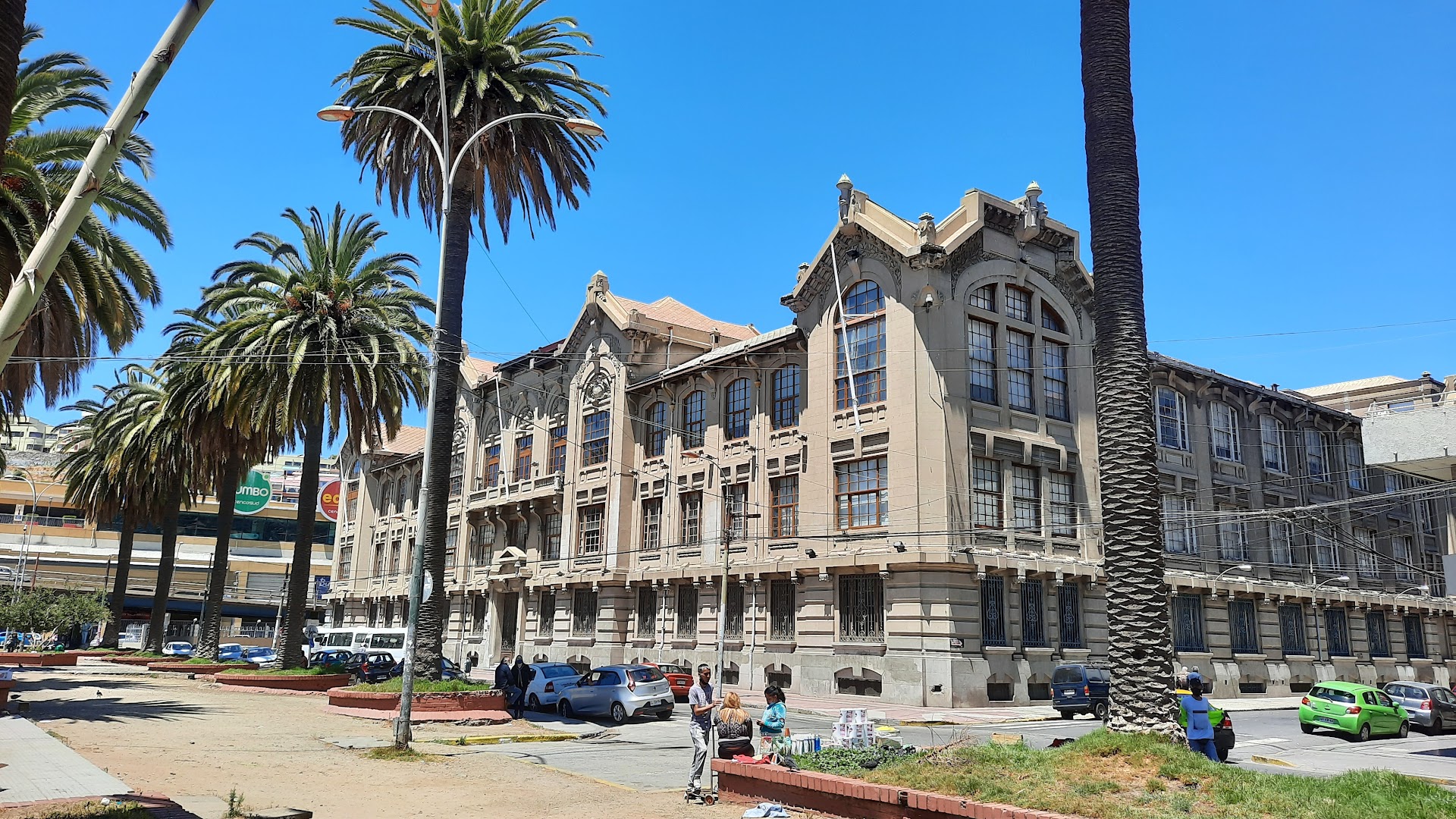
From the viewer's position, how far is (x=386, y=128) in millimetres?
30828

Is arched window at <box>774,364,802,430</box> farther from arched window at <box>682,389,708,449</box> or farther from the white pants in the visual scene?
the white pants

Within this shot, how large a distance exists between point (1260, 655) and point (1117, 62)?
117ft

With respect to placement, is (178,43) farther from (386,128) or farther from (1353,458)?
(1353,458)

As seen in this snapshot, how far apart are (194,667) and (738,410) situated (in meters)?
23.9

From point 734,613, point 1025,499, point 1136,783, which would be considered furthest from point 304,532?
point 1136,783

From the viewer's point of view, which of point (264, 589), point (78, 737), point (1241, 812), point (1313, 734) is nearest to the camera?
point (1241, 812)

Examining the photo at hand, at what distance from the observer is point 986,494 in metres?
36.8

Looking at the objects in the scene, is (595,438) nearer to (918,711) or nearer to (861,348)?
(861,348)

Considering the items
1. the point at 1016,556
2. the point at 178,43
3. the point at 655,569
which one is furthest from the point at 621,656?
the point at 178,43

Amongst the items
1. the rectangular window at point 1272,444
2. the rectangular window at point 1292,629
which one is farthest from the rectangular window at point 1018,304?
the rectangular window at point 1292,629

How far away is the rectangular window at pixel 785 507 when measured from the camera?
4034cm

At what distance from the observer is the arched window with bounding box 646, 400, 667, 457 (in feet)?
158

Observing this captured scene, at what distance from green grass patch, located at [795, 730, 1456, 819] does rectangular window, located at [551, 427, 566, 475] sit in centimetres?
4084

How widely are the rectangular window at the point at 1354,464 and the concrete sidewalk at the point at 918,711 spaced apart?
18.6 m
